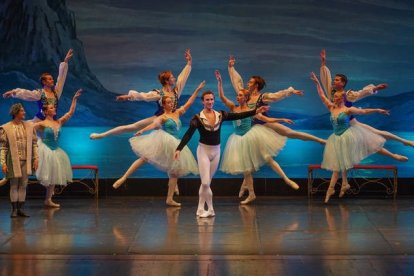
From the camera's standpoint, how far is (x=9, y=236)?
7.20 m

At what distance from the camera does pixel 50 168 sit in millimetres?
9039

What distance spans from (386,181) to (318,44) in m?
2.19

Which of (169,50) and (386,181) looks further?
(169,50)

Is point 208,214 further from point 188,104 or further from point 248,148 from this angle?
point 188,104

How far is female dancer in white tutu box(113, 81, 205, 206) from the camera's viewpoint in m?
9.00

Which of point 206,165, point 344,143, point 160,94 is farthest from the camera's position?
point 160,94

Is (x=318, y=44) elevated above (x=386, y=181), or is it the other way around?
(x=318, y=44)

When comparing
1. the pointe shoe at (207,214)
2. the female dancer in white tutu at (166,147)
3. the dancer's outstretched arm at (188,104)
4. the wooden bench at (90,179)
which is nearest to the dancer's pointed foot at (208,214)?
the pointe shoe at (207,214)

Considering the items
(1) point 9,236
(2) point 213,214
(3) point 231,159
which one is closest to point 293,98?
(3) point 231,159

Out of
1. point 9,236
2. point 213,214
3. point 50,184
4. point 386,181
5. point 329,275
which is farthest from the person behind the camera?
point 386,181

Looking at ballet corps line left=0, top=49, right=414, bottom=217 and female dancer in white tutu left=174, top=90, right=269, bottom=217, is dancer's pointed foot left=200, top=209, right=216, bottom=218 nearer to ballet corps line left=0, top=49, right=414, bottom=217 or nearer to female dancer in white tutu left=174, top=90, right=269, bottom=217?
female dancer in white tutu left=174, top=90, right=269, bottom=217

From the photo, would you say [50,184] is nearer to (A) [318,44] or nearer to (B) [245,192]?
(B) [245,192]

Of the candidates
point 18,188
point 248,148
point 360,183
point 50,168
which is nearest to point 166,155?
point 248,148

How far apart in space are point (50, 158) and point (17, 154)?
0.89 meters
